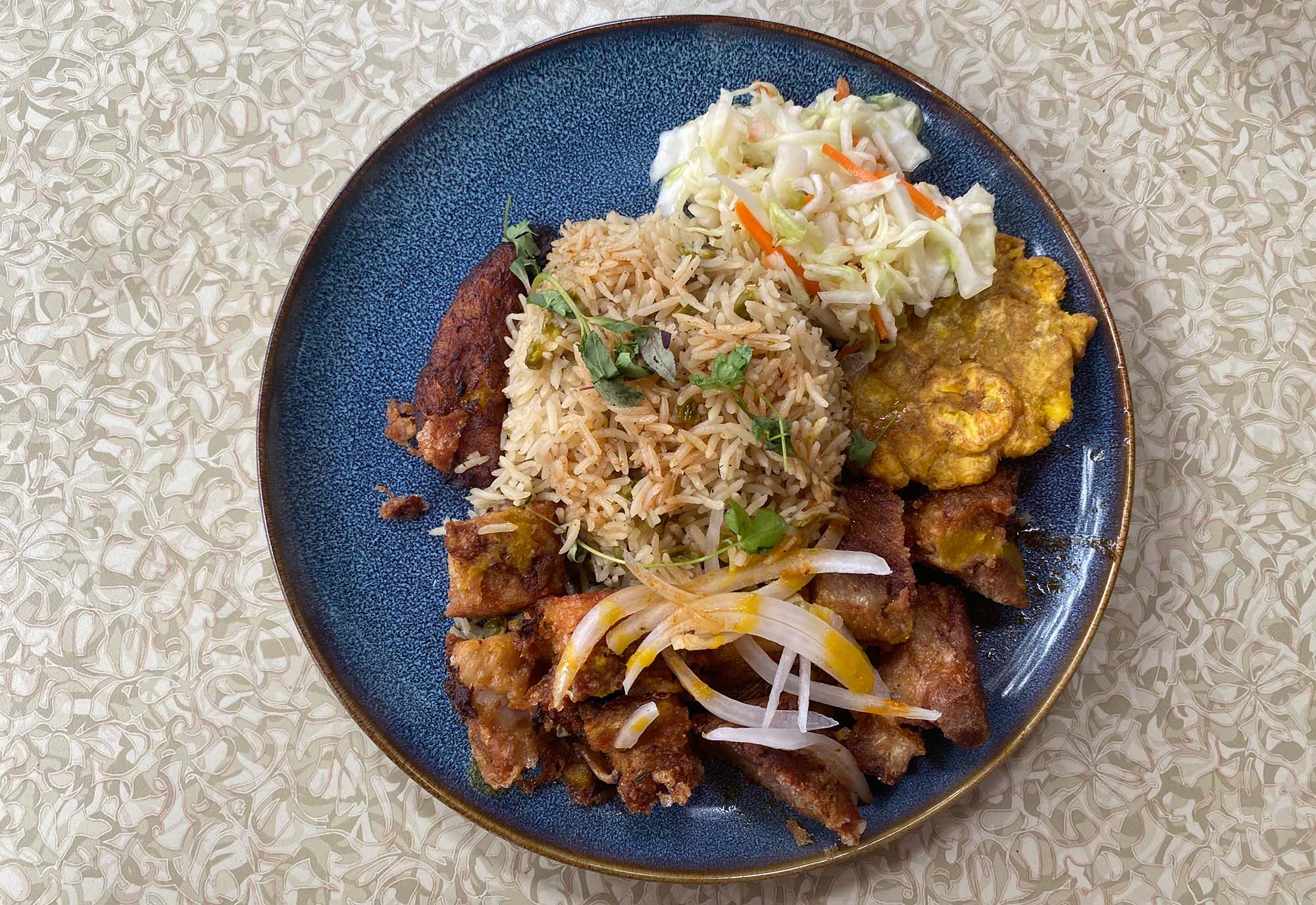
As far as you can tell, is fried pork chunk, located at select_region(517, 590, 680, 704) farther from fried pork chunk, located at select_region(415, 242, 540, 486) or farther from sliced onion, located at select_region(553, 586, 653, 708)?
fried pork chunk, located at select_region(415, 242, 540, 486)

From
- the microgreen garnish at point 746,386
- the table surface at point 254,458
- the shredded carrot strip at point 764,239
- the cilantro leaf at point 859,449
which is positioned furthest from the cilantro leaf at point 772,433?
the table surface at point 254,458

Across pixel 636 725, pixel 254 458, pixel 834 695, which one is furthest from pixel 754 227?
pixel 254 458

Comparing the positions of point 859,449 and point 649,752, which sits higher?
point 859,449

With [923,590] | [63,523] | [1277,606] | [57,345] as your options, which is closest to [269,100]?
[57,345]

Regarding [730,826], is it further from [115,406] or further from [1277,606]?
[115,406]

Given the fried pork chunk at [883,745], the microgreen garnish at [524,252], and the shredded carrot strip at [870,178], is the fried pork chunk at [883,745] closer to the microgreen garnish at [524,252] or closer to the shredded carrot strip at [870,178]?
the shredded carrot strip at [870,178]

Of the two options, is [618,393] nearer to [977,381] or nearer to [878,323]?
[878,323]
